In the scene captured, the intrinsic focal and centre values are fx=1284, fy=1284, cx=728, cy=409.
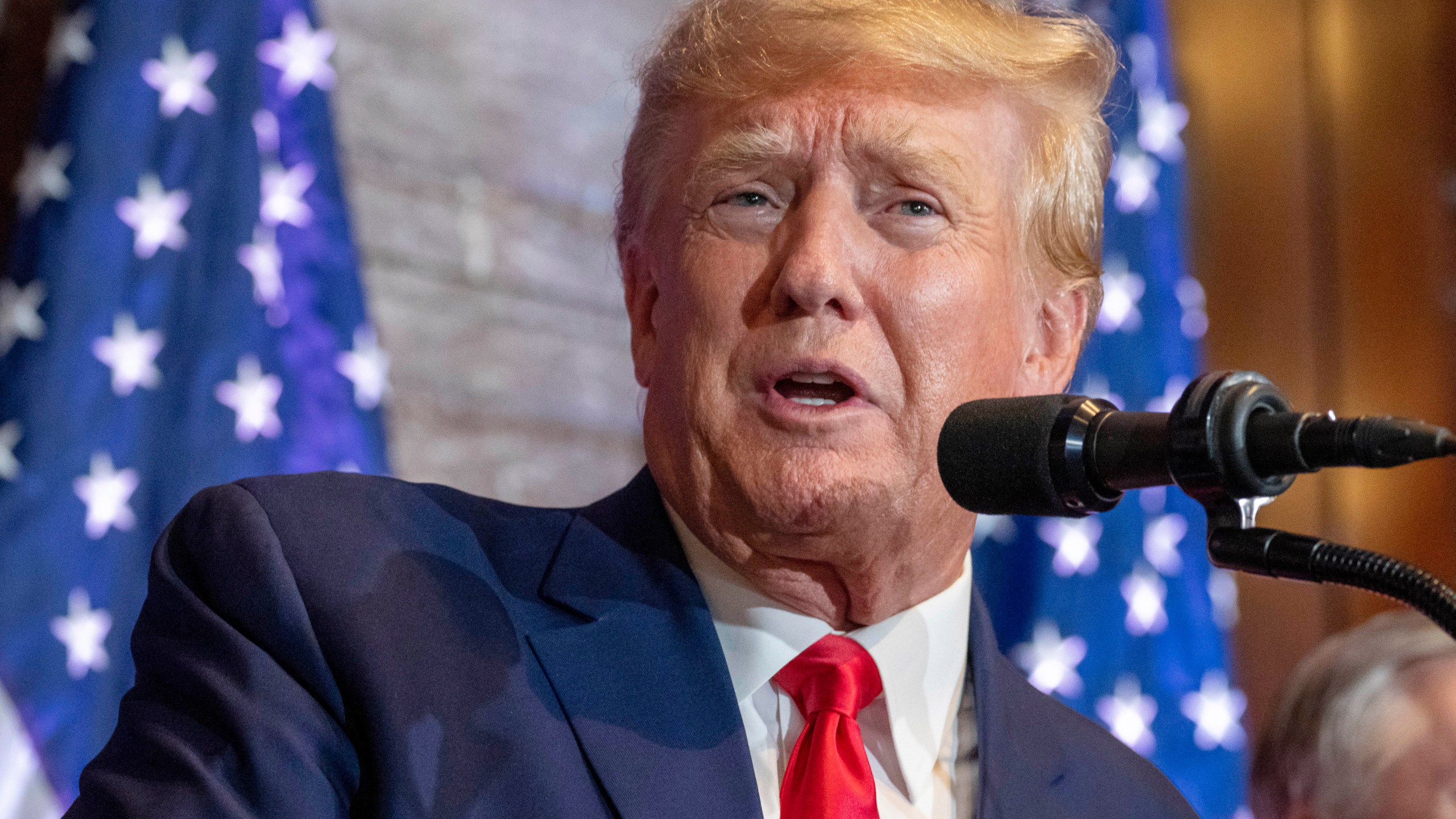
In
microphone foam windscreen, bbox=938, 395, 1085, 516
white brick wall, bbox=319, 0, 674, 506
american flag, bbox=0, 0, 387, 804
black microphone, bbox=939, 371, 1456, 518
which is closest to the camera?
black microphone, bbox=939, 371, 1456, 518

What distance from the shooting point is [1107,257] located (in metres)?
3.79

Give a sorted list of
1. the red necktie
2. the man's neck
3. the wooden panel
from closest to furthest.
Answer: the red necktie → the man's neck → the wooden panel

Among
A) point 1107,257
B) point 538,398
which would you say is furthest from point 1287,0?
point 538,398

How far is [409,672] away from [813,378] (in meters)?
0.57

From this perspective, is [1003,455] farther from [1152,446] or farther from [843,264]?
[843,264]

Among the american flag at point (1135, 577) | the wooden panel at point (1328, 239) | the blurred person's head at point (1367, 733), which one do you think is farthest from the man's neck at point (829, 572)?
the wooden panel at point (1328, 239)

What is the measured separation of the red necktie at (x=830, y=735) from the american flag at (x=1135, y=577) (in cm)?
209

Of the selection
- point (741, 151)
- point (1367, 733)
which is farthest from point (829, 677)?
point (1367, 733)

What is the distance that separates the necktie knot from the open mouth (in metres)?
0.30

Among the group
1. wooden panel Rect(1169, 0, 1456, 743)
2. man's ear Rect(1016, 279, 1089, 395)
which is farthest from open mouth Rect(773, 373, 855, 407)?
wooden panel Rect(1169, 0, 1456, 743)

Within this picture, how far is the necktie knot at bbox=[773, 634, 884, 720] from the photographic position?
61.0 inches

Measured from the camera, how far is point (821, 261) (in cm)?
152

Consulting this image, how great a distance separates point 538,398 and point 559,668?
1882 mm

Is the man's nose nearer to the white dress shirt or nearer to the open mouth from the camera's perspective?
the open mouth
